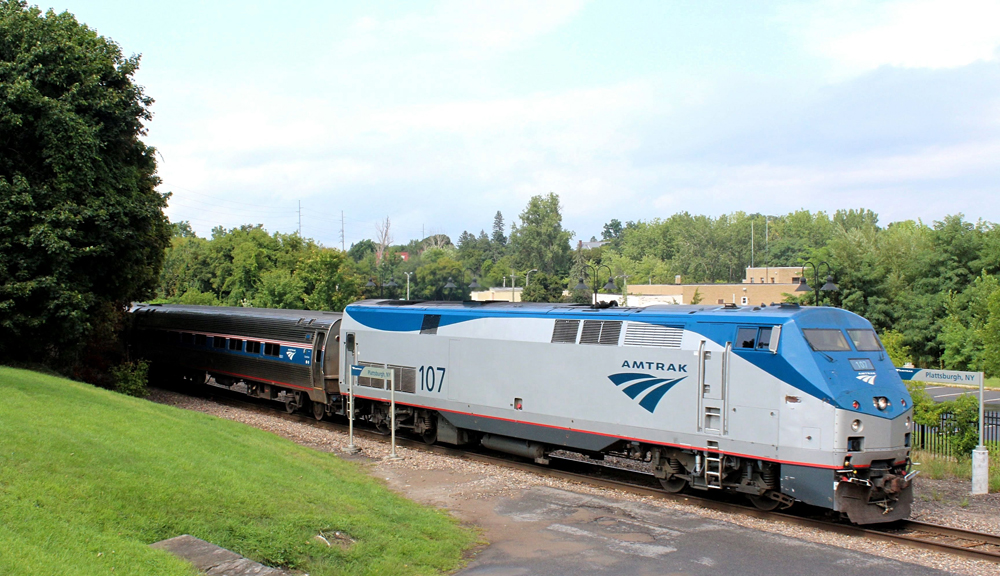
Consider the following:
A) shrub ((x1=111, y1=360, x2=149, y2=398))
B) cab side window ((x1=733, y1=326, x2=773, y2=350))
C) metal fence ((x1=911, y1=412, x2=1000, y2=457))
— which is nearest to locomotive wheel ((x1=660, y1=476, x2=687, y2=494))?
cab side window ((x1=733, y1=326, x2=773, y2=350))

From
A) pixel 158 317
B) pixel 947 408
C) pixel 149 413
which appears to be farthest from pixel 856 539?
pixel 158 317

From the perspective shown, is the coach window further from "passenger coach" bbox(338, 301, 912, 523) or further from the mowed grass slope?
the mowed grass slope

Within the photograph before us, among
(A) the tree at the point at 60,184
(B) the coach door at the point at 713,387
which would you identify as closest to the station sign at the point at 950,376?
(B) the coach door at the point at 713,387

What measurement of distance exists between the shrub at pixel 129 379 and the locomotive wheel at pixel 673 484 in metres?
20.7

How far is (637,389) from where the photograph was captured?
14266 mm

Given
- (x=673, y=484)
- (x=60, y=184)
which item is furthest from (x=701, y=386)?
(x=60, y=184)

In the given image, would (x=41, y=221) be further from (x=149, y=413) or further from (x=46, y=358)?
(x=149, y=413)

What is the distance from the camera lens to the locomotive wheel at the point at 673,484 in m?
14.3

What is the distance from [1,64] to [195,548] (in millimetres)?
17991

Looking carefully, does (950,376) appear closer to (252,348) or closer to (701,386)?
(701,386)

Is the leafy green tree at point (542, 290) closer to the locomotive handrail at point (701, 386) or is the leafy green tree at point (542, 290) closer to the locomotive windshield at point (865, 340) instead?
the locomotive handrail at point (701, 386)

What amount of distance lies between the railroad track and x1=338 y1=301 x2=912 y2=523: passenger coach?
0.90ft

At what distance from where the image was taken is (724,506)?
43.9 ft

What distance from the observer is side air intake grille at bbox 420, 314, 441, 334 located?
62.5 ft
